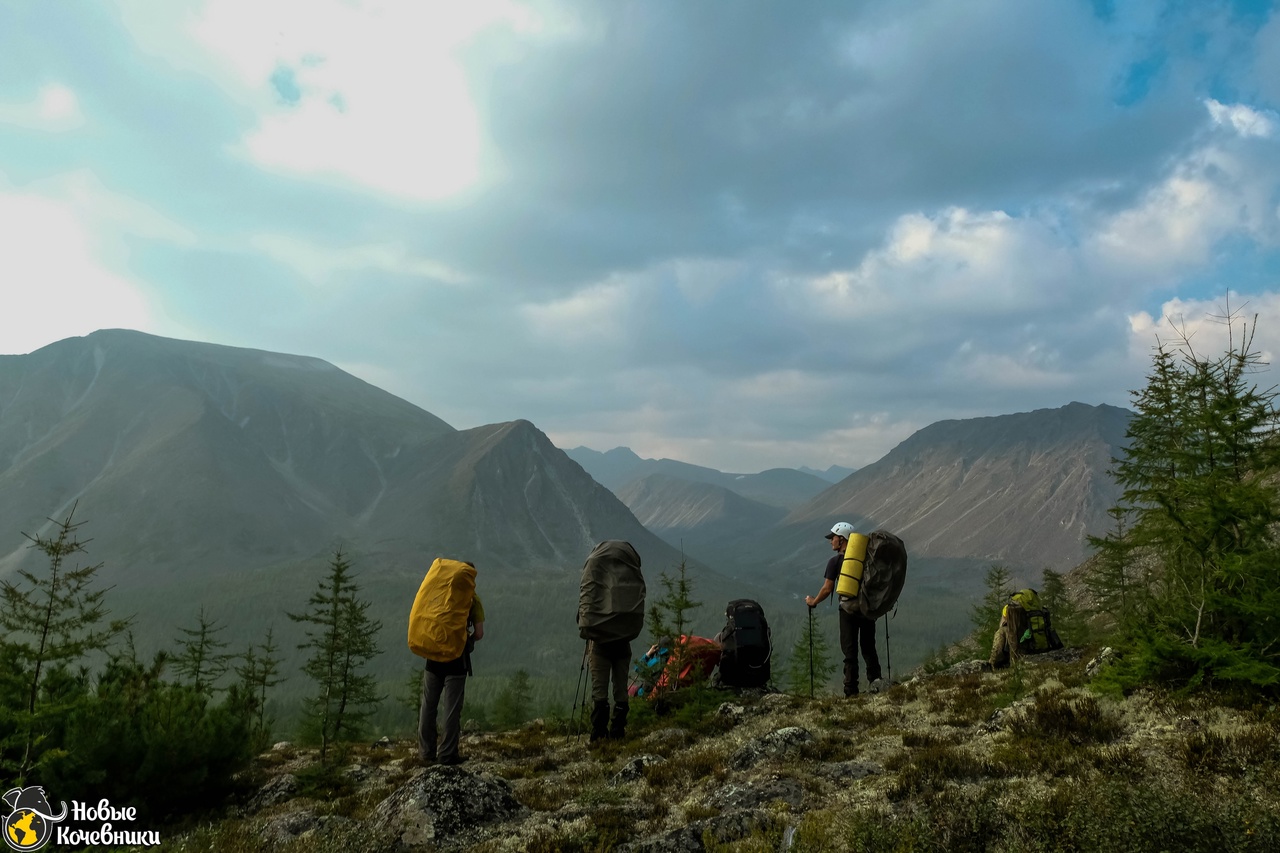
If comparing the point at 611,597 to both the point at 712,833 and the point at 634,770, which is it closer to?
the point at 634,770

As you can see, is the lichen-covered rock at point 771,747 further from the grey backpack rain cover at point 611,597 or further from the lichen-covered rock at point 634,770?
the grey backpack rain cover at point 611,597

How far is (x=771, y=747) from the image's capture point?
9.59 metres

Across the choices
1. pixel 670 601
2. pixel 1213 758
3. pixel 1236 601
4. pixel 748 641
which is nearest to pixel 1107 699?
pixel 1236 601

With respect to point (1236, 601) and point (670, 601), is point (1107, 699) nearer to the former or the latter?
point (1236, 601)

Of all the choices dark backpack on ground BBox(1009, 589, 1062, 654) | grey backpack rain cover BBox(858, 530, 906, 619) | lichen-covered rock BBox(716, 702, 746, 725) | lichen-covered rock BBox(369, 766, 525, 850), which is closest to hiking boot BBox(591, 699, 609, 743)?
lichen-covered rock BBox(716, 702, 746, 725)

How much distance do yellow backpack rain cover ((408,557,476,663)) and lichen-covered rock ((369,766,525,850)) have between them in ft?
10.7

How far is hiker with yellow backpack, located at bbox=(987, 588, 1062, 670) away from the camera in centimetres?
1719

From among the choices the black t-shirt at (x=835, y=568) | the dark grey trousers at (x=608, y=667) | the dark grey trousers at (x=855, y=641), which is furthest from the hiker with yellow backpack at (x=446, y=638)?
the dark grey trousers at (x=855, y=641)

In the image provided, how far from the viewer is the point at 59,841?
7996mm

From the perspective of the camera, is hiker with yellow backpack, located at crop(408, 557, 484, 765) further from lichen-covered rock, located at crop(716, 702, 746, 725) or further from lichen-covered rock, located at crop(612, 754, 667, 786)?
lichen-covered rock, located at crop(716, 702, 746, 725)

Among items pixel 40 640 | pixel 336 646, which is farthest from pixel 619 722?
pixel 336 646

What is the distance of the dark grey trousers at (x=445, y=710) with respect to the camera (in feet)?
37.1

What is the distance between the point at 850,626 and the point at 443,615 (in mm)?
9221

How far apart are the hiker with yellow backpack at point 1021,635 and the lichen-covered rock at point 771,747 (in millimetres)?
9880
